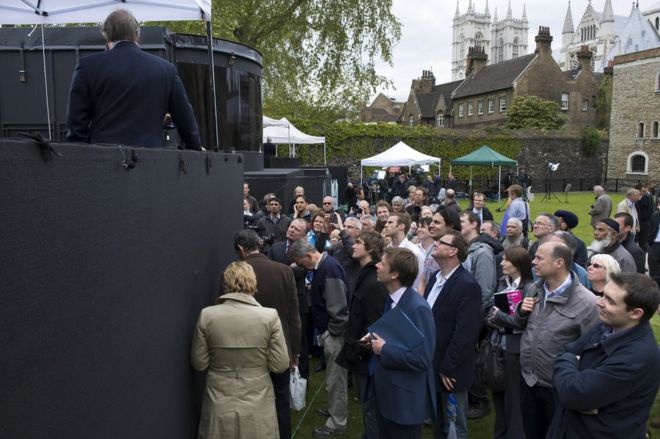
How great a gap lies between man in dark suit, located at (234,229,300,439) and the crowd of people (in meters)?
0.01

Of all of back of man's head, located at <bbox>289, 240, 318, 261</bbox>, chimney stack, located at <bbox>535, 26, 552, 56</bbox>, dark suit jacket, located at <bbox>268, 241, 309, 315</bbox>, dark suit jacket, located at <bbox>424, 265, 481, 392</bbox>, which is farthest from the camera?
chimney stack, located at <bbox>535, 26, 552, 56</bbox>

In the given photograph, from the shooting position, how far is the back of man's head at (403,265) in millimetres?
4012

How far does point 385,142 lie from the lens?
33.9m

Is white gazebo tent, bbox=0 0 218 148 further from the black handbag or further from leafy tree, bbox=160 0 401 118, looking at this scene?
leafy tree, bbox=160 0 401 118

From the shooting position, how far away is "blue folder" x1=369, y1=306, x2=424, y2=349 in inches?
149

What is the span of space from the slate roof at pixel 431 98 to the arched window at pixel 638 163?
86.4ft

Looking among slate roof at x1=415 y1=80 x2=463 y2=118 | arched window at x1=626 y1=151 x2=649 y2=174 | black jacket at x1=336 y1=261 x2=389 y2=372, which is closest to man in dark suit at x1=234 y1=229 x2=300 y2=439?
black jacket at x1=336 y1=261 x2=389 y2=372

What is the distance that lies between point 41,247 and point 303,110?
35087 mm

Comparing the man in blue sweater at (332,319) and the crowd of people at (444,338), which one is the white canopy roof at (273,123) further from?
the man in blue sweater at (332,319)

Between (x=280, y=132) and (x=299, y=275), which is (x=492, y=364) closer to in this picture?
(x=299, y=275)

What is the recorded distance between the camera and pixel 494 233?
7277 mm

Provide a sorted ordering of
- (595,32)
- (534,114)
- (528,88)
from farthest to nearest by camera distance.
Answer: (595,32) < (528,88) < (534,114)

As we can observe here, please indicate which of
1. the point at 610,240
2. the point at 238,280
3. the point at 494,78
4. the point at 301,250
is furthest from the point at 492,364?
the point at 494,78

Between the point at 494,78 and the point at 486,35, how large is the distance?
108m
